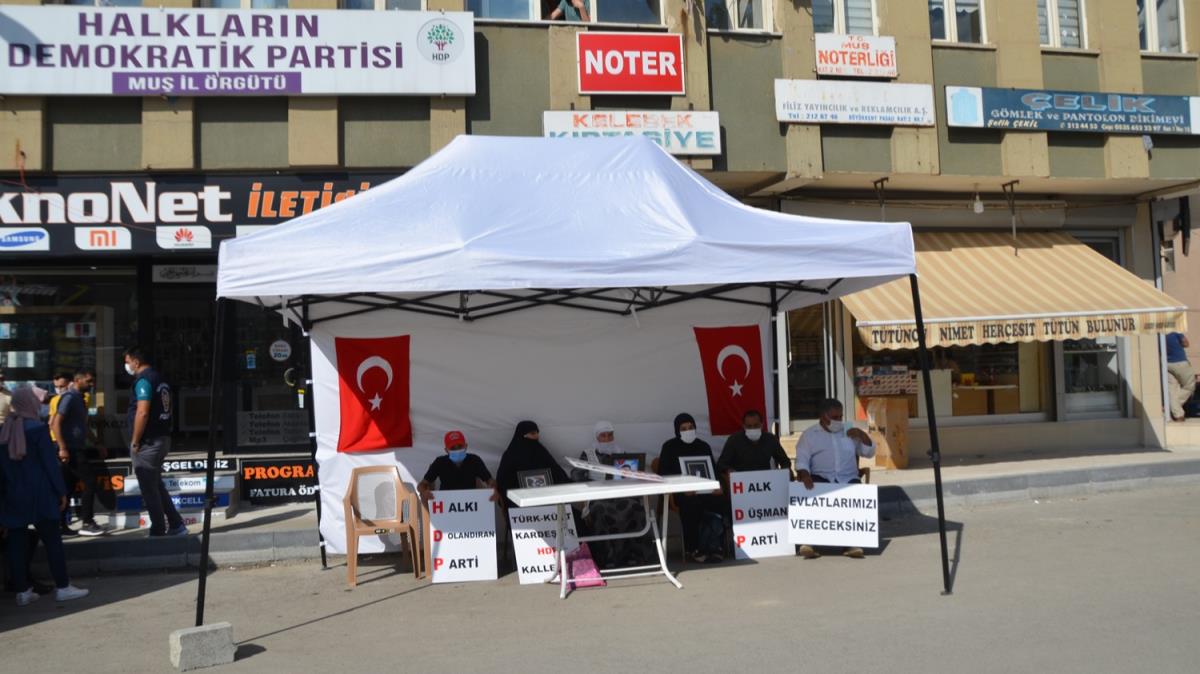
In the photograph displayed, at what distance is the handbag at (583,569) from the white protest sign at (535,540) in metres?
0.08

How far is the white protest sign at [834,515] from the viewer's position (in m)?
8.69

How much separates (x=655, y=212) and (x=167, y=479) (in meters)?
6.73

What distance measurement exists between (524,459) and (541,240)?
280cm

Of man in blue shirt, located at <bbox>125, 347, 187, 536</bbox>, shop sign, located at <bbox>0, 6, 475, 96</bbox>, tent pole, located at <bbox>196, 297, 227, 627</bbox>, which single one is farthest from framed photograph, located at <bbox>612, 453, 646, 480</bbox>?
shop sign, located at <bbox>0, 6, 475, 96</bbox>

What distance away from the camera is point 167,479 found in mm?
11055

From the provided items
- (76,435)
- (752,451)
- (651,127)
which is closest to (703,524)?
(752,451)

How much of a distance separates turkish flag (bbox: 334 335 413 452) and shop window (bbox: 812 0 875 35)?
7770 mm

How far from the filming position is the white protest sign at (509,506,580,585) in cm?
833

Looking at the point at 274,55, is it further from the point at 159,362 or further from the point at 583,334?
the point at 583,334

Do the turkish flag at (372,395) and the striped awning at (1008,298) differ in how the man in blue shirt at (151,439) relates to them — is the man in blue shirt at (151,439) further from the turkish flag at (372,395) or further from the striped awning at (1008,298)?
the striped awning at (1008,298)

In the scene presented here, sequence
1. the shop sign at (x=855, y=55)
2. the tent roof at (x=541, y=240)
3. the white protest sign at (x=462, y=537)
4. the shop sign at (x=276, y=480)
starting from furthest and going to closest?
the shop sign at (x=855, y=55), the shop sign at (x=276, y=480), the white protest sign at (x=462, y=537), the tent roof at (x=541, y=240)

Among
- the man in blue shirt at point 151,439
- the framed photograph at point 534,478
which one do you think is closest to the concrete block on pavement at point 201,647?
the framed photograph at point 534,478

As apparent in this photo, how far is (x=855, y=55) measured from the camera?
42.6 ft

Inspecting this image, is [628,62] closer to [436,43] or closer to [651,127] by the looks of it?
[651,127]
